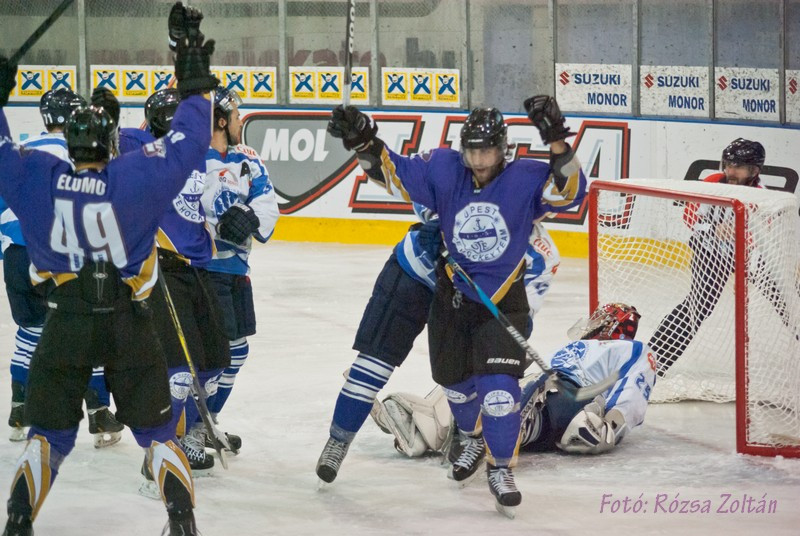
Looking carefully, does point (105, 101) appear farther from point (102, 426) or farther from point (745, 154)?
point (745, 154)

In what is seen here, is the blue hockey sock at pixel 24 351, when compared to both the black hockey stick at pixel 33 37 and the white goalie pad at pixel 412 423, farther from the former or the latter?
the black hockey stick at pixel 33 37

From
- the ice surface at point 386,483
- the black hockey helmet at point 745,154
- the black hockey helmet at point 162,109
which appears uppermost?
the black hockey helmet at point 162,109

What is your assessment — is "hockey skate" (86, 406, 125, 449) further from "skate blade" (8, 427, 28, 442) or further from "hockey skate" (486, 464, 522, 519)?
"hockey skate" (486, 464, 522, 519)

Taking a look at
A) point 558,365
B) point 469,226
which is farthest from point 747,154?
point 469,226

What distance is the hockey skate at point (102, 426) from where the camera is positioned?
171 inches

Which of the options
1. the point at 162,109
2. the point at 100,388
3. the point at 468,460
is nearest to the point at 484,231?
the point at 468,460

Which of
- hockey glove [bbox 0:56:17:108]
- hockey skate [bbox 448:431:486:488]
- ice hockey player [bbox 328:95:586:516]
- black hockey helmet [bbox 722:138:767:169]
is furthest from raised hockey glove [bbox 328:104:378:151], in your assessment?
black hockey helmet [bbox 722:138:767:169]

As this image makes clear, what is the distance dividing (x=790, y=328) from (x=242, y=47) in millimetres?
6433

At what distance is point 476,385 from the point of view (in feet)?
12.2

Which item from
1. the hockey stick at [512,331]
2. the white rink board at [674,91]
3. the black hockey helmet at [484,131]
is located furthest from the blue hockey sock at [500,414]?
the white rink board at [674,91]

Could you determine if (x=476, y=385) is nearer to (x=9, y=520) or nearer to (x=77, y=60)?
(x=9, y=520)

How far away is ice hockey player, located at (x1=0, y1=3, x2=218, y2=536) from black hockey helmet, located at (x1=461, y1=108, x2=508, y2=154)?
34.9 inches

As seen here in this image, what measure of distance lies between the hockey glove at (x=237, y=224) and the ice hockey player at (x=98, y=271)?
3.05 feet

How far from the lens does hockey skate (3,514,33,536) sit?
2.97m
